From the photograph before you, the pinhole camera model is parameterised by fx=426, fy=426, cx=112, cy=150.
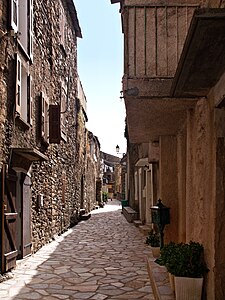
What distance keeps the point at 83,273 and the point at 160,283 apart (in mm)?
2436

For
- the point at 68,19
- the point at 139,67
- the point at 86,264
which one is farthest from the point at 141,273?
the point at 68,19

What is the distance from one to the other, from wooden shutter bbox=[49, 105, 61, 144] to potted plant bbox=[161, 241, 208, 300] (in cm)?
776

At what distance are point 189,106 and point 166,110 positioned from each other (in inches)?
17.0

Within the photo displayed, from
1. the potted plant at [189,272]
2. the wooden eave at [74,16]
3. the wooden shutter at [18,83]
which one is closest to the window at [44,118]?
the wooden shutter at [18,83]

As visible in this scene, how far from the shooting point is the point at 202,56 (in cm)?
357

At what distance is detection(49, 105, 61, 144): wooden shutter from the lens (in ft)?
40.2

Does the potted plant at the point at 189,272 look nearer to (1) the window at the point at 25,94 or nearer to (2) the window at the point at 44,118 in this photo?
(1) the window at the point at 25,94

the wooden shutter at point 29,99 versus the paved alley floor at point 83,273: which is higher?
the wooden shutter at point 29,99

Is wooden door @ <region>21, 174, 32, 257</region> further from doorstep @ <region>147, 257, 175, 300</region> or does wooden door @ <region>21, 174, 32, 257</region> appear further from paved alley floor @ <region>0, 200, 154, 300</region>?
doorstep @ <region>147, 257, 175, 300</region>

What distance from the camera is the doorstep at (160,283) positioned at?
5601 mm

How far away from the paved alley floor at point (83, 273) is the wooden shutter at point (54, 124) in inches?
121

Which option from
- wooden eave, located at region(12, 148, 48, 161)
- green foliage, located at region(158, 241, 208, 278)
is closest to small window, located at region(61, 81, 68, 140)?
wooden eave, located at region(12, 148, 48, 161)

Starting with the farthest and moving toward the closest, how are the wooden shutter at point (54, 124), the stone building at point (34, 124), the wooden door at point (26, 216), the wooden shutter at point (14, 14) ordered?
the wooden shutter at point (54, 124) < the wooden door at point (26, 216) < the wooden shutter at point (14, 14) < the stone building at point (34, 124)

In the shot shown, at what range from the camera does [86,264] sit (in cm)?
927
